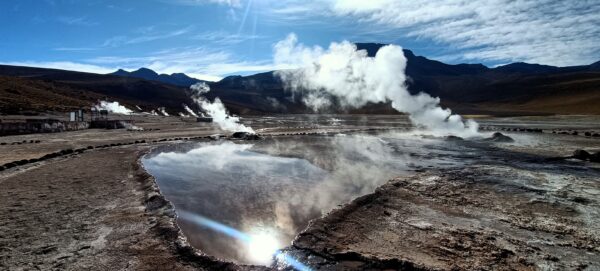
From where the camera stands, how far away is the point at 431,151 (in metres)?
25.9

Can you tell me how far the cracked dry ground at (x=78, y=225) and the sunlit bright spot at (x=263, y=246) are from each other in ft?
4.29

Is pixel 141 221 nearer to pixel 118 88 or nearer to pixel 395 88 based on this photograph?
pixel 395 88

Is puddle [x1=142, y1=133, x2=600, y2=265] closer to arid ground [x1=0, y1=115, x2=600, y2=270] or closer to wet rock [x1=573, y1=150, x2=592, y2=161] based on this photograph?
arid ground [x1=0, y1=115, x2=600, y2=270]

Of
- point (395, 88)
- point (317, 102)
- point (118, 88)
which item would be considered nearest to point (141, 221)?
point (395, 88)

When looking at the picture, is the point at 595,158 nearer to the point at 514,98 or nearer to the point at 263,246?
the point at 263,246

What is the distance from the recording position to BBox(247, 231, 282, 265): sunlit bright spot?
7.68 meters

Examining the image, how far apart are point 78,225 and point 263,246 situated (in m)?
4.19

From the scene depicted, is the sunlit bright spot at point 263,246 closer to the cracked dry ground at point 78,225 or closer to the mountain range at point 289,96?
the cracked dry ground at point 78,225

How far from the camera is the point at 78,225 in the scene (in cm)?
915

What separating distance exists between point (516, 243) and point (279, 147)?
21.8 meters

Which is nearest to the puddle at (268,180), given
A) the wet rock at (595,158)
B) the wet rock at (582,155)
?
the wet rock at (582,155)

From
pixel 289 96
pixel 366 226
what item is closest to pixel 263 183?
pixel 366 226

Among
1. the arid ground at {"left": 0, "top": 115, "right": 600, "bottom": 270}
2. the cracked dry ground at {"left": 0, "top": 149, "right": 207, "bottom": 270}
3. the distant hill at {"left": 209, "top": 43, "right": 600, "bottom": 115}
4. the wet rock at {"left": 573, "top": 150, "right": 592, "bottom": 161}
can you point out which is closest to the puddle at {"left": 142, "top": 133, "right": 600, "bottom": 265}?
the arid ground at {"left": 0, "top": 115, "right": 600, "bottom": 270}

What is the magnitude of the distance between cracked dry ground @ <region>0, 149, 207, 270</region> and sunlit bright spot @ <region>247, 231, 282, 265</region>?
1.31 metres
